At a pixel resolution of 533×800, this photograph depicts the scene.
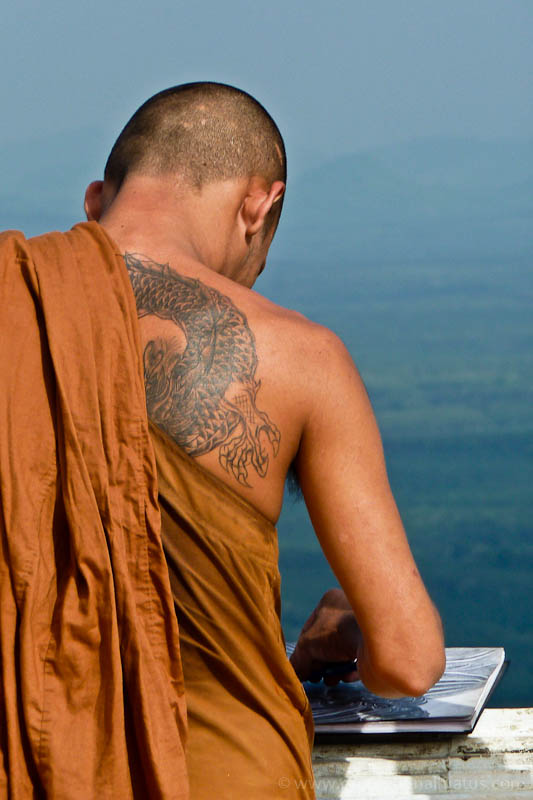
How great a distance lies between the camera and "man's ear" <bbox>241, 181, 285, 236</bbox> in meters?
1.45

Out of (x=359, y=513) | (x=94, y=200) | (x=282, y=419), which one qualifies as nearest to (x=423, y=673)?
(x=359, y=513)

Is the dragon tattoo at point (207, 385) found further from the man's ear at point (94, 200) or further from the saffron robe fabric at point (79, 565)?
the man's ear at point (94, 200)

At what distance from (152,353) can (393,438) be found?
4.90m

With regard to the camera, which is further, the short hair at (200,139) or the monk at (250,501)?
the short hair at (200,139)

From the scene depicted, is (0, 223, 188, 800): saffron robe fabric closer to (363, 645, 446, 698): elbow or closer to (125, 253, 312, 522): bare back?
(125, 253, 312, 522): bare back

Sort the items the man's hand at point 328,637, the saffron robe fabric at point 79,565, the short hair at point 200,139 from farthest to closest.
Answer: the man's hand at point 328,637, the short hair at point 200,139, the saffron robe fabric at point 79,565

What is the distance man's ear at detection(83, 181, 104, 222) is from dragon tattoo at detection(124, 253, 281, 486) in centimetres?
33

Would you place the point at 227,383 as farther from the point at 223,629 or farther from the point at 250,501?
the point at 223,629

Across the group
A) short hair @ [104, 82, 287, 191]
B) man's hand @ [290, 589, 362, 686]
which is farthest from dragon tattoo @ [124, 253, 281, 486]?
man's hand @ [290, 589, 362, 686]

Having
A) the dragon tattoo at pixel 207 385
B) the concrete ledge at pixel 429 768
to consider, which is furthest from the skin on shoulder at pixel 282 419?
the concrete ledge at pixel 429 768

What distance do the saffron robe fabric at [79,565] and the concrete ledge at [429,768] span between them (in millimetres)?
508

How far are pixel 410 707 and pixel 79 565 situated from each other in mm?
729

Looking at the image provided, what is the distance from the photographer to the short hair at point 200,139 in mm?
1412

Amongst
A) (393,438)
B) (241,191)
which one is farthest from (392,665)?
(393,438)
